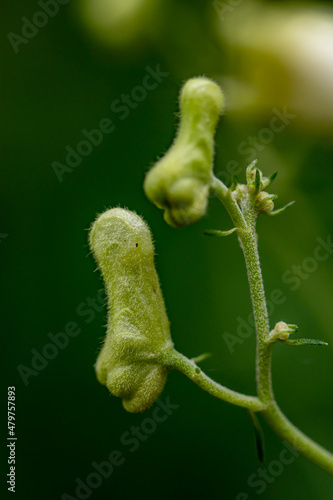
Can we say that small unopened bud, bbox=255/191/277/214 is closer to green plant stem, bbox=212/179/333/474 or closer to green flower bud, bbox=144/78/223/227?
green plant stem, bbox=212/179/333/474

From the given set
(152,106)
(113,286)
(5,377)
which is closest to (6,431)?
(5,377)

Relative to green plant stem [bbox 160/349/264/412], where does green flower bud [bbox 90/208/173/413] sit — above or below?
above

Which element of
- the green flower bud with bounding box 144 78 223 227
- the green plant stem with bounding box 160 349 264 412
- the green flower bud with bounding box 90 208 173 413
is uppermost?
the green flower bud with bounding box 144 78 223 227

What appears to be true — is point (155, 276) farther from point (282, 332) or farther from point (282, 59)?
point (282, 59)

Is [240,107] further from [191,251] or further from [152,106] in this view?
[191,251]

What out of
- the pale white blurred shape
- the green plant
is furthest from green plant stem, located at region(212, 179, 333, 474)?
the pale white blurred shape

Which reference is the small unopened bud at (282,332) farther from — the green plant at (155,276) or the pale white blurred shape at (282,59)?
the pale white blurred shape at (282,59)

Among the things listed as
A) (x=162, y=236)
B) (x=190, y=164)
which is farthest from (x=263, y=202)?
(x=162, y=236)
